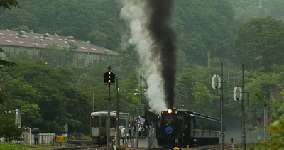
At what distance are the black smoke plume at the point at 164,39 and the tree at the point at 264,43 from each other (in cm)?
12943

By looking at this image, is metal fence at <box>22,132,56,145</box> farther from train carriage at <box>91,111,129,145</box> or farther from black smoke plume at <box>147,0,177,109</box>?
black smoke plume at <box>147,0,177,109</box>

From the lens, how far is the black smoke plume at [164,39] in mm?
51688

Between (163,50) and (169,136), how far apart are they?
39.1 feet

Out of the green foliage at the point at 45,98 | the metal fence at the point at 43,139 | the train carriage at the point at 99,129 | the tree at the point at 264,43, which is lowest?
the metal fence at the point at 43,139

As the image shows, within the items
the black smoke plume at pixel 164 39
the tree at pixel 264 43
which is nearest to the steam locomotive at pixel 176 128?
the black smoke plume at pixel 164 39

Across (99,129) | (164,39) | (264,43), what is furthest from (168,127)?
(264,43)

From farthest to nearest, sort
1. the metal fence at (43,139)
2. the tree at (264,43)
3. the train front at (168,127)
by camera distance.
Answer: the tree at (264,43) < the metal fence at (43,139) < the train front at (168,127)

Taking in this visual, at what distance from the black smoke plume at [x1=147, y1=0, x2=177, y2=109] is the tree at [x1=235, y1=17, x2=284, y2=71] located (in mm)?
129427

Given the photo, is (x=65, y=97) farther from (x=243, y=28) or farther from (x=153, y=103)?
(x=243, y=28)

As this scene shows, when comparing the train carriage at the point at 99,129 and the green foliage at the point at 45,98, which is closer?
the train carriage at the point at 99,129

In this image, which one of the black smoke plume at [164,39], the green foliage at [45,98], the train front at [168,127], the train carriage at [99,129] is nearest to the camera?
Result: the train front at [168,127]

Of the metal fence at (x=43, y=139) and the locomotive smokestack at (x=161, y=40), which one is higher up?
the locomotive smokestack at (x=161, y=40)

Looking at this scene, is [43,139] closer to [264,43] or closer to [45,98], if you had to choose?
[45,98]

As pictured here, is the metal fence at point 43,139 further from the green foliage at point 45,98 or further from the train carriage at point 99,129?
the green foliage at point 45,98
